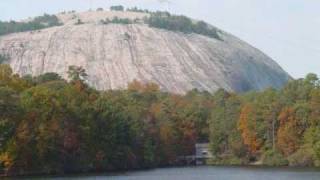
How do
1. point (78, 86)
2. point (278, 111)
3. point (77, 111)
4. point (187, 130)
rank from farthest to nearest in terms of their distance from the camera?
point (187, 130)
point (278, 111)
point (78, 86)
point (77, 111)

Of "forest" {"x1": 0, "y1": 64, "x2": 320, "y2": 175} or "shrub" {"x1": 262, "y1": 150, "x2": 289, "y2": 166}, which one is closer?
"forest" {"x1": 0, "y1": 64, "x2": 320, "y2": 175}

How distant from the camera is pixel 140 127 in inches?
5748

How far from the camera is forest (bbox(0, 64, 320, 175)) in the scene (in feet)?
354

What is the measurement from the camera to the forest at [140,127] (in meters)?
108

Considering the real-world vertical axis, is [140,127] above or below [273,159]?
above

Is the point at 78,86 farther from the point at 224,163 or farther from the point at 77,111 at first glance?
the point at 224,163

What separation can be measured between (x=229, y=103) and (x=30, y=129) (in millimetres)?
70326

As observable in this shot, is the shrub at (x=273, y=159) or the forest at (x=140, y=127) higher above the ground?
the forest at (x=140, y=127)

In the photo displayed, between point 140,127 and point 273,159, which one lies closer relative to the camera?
point 273,159

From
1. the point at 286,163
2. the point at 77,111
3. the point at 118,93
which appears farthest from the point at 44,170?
the point at 118,93

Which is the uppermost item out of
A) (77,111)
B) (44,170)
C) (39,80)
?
(39,80)

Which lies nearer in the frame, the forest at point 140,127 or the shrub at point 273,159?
the forest at point 140,127

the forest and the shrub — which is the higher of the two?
the forest

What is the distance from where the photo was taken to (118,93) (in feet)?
603
